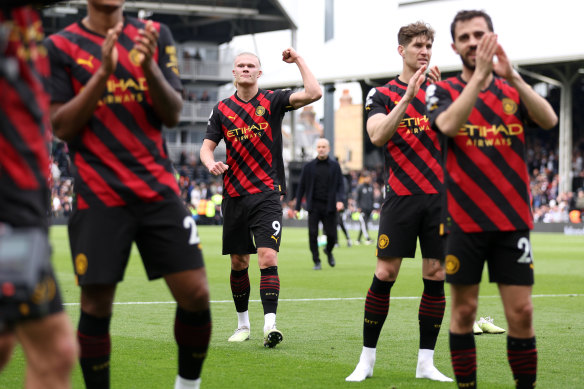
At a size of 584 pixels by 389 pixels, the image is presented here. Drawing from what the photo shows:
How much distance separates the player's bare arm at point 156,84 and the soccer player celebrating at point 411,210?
2.13 meters

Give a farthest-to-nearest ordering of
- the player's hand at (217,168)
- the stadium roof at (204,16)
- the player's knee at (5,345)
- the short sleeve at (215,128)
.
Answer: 1. the stadium roof at (204,16)
2. the short sleeve at (215,128)
3. the player's hand at (217,168)
4. the player's knee at (5,345)

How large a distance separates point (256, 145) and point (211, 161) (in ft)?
1.52

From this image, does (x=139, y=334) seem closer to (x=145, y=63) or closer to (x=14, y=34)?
(x=145, y=63)

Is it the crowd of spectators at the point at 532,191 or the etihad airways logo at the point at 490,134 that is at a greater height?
the etihad airways logo at the point at 490,134

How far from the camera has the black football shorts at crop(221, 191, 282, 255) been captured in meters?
8.01

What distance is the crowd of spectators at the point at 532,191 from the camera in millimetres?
38344

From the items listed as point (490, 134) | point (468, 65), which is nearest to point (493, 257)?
point (490, 134)

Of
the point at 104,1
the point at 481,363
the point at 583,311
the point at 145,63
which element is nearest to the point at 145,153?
the point at 145,63

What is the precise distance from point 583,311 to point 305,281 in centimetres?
505

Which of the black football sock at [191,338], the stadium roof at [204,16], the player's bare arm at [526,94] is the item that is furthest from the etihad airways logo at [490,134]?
the stadium roof at [204,16]

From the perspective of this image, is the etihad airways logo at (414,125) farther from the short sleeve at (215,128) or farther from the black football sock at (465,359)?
the short sleeve at (215,128)

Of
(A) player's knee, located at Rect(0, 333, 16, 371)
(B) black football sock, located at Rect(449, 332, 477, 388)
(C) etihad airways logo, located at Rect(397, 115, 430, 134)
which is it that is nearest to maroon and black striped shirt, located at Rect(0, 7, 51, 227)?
(A) player's knee, located at Rect(0, 333, 16, 371)

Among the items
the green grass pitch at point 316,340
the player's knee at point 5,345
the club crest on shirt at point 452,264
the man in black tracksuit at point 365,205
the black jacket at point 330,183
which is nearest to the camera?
the player's knee at point 5,345

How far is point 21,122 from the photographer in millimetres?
3025
